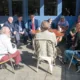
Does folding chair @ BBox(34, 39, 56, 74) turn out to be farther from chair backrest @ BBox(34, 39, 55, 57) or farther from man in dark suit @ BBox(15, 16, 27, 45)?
man in dark suit @ BBox(15, 16, 27, 45)

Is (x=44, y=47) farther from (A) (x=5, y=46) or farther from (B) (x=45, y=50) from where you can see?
(A) (x=5, y=46)

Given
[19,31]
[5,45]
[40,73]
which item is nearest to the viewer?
[5,45]

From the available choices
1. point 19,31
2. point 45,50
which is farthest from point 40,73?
point 19,31

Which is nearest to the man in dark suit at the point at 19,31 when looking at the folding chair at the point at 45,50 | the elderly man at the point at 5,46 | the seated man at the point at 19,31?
the seated man at the point at 19,31

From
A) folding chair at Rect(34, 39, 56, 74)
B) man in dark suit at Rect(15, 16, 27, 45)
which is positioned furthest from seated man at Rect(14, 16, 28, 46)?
folding chair at Rect(34, 39, 56, 74)

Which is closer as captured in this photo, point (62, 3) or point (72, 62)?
point (72, 62)

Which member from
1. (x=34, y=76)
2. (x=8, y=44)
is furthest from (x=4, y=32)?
(x=34, y=76)

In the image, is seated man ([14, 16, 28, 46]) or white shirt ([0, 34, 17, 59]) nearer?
white shirt ([0, 34, 17, 59])

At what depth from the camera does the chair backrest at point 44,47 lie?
5477mm

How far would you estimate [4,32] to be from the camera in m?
5.62

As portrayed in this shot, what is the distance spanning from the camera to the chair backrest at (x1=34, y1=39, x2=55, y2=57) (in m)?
5.48

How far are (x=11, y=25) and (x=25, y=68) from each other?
2247 millimetres

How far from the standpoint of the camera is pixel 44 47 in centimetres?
554

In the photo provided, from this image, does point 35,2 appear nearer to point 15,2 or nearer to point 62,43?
point 15,2
